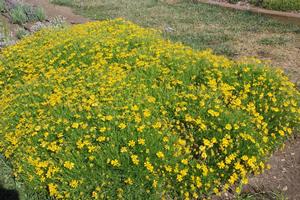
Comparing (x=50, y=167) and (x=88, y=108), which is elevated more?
(x=88, y=108)

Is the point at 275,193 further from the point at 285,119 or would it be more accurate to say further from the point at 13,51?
the point at 13,51

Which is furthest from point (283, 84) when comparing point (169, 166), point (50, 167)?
point (50, 167)

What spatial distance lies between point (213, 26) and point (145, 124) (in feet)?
29.7

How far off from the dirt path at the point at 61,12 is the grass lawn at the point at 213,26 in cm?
48

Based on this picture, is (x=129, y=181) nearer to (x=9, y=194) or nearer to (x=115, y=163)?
(x=115, y=163)

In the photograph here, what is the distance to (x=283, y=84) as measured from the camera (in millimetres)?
5531

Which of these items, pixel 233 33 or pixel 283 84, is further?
pixel 233 33

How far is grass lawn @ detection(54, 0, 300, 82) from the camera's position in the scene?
972cm

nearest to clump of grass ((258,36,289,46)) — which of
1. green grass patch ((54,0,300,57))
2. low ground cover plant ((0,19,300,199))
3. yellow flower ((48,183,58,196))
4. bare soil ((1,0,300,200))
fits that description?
green grass patch ((54,0,300,57))

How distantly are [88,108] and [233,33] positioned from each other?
8244mm

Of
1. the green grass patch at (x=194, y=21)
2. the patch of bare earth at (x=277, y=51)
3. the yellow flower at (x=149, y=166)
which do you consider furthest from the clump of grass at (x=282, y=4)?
the yellow flower at (x=149, y=166)

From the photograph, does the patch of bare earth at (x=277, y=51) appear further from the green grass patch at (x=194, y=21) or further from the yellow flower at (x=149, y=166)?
the yellow flower at (x=149, y=166)

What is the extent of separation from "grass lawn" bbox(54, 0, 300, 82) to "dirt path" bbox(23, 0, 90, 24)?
0.48 m

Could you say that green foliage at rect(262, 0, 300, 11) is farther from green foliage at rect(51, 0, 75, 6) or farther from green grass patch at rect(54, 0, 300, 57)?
green foliage at rect(51, 0, 75, 6)
